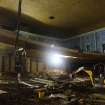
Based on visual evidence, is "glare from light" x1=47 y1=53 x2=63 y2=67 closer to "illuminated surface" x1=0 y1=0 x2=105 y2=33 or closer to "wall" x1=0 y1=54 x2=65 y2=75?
"wall" x1=0 y1=54 x2=65 y2=75

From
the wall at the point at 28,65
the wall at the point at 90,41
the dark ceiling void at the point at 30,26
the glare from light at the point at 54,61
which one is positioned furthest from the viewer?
the glare from light at the point at 54,61

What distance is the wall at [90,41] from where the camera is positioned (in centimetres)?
681

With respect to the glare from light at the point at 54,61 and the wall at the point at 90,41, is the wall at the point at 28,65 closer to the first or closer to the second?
the glare from light at the point at 54,61

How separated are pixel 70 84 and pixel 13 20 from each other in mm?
2856

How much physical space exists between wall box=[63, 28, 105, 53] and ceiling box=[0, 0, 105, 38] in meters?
0.28

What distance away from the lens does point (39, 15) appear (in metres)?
5.61

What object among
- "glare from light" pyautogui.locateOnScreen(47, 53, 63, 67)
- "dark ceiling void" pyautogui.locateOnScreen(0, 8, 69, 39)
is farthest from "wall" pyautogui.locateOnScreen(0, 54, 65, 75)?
"dark ceiling void" pyautogui.locateOnScreen(0, 8, 69, 39)

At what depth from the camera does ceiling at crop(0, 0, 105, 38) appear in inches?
188

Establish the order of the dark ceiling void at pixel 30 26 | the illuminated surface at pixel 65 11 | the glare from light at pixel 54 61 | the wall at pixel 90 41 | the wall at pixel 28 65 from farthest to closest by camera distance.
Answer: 1. the glare from light at pixel 54 61
2. the wall at pixel 28 65
3. the wall at pixel 90 41
4. the dark ceiling void at pixel 30 26
5. the illuminated surface at pixel 65 11

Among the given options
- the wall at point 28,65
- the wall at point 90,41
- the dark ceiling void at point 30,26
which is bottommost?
the wall at point 28,65

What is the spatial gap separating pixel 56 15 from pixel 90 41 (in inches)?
88.0

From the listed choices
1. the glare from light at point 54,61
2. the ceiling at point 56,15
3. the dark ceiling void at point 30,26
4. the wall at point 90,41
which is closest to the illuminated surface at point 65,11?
the ceiling at point 56,15

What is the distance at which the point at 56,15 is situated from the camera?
221 inches

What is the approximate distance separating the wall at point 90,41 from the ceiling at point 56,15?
0.92 feet
